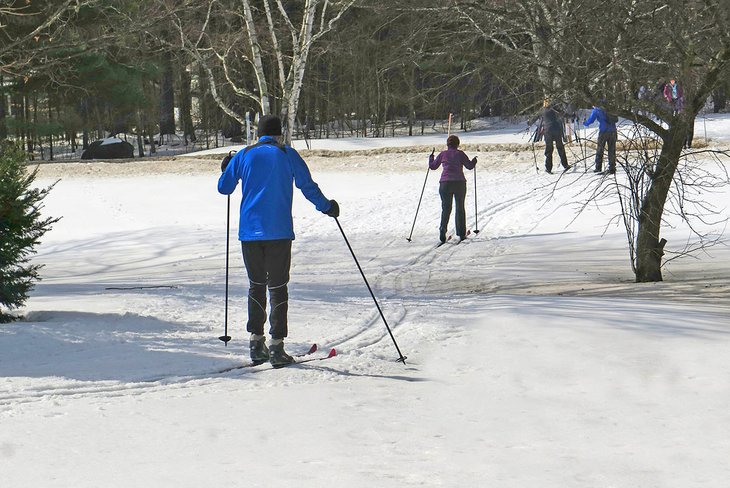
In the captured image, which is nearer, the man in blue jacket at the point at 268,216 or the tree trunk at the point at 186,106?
the man in blue jacket at the point at 268,216

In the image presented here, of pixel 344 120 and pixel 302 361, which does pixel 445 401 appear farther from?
pixel 344 120

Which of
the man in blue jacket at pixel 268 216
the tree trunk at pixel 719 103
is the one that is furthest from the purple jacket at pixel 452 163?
the tree trunk at pixel 719 103

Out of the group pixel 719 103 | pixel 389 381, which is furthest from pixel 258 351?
pixel 719 103

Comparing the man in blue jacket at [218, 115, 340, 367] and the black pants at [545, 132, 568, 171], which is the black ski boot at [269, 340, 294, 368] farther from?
the black pants at [545, 132, 568, 171]

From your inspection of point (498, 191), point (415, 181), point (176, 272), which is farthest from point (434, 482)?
point (415, 181)

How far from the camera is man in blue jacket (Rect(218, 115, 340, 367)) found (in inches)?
289

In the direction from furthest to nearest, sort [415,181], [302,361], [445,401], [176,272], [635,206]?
[415,181]
[176,272]
[635,206]
[302,361]
[445,401]

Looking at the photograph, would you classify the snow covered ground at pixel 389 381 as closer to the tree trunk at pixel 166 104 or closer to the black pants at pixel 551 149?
the black pants at pixel 551 149

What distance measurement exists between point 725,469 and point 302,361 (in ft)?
10.9

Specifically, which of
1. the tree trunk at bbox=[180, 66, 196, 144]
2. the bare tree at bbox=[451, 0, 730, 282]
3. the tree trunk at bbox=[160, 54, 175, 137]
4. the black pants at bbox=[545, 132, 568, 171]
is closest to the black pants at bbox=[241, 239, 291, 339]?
the bare tree at bbox=[451, 0, 730, 282]

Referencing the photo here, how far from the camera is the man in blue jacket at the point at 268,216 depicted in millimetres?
7328

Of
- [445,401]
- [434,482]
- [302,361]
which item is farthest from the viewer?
[302,361]

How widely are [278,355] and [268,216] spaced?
957 millimetres

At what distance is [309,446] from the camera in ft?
17.9
